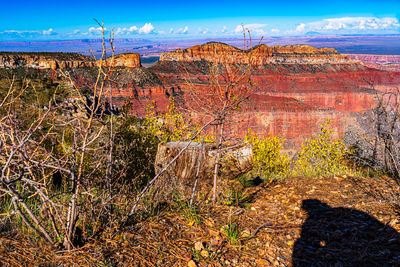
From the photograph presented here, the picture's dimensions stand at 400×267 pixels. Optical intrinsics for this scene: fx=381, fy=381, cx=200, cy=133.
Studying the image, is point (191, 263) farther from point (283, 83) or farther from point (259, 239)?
point (283, 83)

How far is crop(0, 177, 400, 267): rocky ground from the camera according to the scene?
3787 millimetres

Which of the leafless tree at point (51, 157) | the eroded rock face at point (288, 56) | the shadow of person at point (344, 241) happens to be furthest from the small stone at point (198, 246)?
the eroded rock face at point (288, 56)

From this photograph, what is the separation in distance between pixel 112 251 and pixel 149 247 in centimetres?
39

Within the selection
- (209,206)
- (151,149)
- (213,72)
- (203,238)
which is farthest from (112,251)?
(151,149)

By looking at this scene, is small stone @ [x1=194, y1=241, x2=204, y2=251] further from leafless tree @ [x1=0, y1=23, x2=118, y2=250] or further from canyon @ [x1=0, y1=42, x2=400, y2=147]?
canyon @ [x1=0, y1=42, x2=400, y2=147]

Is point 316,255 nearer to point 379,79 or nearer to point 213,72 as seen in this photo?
point 213,72

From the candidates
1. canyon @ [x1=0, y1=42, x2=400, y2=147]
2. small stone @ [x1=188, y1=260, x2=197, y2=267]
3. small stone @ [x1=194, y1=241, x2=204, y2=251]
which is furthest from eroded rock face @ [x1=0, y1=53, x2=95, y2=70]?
small stone @ [x1=188, y1=260, x2=197, y2=267]

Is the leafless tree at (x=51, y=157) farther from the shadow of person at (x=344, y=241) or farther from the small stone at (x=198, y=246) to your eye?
the shadow of person at (x=344, y=241)

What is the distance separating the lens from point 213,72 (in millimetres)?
5371

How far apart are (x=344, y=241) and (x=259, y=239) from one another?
1049mm

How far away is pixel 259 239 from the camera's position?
446 cm

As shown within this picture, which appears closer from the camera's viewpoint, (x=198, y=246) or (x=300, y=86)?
(x=198, y=246)

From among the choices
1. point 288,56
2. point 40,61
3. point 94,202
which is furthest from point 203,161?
point 288,56

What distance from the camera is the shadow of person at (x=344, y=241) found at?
162 inches
